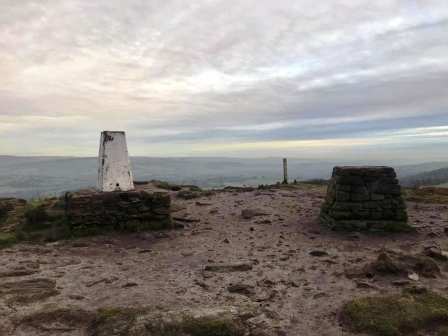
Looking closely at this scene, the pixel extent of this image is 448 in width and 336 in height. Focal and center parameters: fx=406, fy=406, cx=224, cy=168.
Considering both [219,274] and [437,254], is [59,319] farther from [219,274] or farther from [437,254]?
[437,254]

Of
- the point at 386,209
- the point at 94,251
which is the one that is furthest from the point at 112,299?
the point at 386,209

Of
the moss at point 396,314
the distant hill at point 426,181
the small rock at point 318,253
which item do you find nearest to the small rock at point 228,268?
the small rock at point 318,253

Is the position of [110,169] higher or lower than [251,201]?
higher

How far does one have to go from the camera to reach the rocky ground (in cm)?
617

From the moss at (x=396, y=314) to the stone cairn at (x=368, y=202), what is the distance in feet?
17.6

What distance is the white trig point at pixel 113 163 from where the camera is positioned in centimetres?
1220

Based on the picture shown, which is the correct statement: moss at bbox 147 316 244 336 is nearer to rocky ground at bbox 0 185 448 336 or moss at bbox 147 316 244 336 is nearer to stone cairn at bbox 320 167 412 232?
rocky ground at bbox 0 185 448 336

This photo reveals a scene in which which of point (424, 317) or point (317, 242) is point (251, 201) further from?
point (424, 317)

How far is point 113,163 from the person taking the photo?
1229cm

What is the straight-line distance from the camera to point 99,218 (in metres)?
11.8

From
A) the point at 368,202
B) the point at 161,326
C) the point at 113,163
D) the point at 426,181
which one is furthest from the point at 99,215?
the point at 426,181

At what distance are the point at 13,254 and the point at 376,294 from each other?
806 centimetres

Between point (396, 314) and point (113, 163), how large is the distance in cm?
893

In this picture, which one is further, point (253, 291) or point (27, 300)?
point (253, 291)
